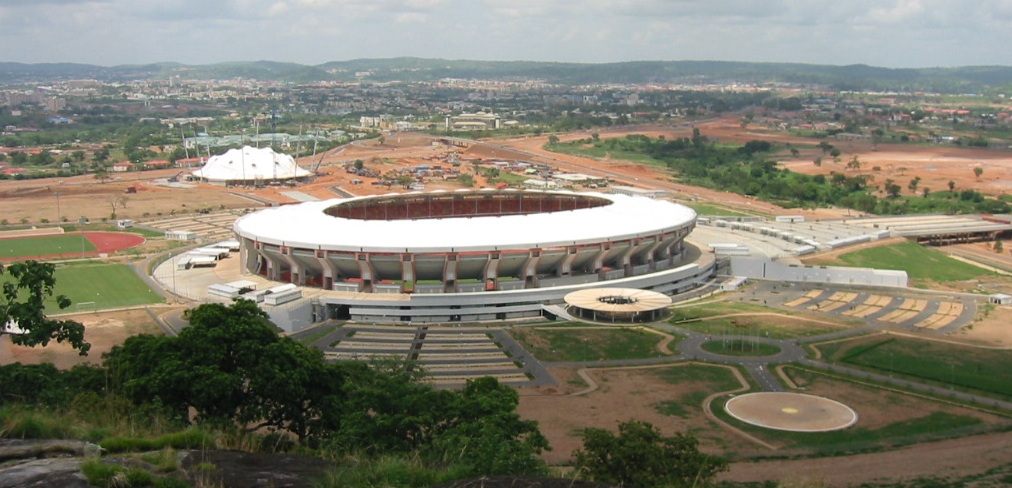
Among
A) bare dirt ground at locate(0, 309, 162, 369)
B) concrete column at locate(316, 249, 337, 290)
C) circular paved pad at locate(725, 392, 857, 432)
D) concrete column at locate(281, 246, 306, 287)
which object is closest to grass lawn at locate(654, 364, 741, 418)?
circular paved pad at locate(725, 392, 857, 432)

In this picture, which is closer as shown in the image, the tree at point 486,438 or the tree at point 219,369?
the tree at point 486,438

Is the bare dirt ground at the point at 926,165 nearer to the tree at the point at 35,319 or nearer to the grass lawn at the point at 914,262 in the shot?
the grass lawn at the point at 914,262

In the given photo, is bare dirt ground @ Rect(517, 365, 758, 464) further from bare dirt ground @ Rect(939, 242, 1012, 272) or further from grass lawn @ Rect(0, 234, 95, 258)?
grass lawn @ Rect(0, 234, 95, 258)

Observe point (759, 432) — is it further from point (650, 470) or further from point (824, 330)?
point (824, 330)

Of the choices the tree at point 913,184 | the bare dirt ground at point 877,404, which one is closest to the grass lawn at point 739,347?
the bare dirt ground at point 877,404

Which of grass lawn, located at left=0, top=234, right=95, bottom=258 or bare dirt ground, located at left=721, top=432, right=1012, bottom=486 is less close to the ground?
bare dirt ground, located at left=721, top=432, right=1012, bottom=486

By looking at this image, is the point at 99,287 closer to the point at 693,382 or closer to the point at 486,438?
the point at 693,382

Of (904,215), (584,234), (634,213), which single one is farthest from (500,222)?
(904,215)
